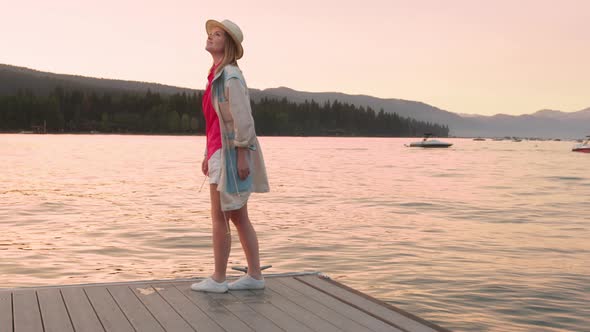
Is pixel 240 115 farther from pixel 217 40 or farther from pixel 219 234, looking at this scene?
pixel 219 234

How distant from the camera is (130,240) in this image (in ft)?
50.2

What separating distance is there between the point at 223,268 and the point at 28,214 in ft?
48.2

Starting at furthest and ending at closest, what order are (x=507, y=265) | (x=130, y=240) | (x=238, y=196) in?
(x=130, y=240), (x=507, y=265), (x=238, y=196)

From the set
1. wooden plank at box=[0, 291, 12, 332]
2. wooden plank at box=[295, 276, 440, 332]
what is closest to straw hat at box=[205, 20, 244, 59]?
wooden plank at box=[295, 276, 440, 332]

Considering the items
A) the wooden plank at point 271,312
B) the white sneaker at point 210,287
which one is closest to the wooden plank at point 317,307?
the wooden plank at point 271,312

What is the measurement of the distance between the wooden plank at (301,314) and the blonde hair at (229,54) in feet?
7.44

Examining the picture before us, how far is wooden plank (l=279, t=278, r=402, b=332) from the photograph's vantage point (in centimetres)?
563

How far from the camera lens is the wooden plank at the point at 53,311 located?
17.7 feet

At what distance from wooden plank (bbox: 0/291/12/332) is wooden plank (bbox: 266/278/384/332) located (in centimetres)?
251

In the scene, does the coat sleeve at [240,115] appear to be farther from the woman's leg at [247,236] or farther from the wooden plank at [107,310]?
the wooden plank at [107,310]

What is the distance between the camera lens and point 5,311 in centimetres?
581

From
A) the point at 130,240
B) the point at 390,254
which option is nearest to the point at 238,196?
the point at 390,254

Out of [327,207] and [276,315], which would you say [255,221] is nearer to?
[327,207]

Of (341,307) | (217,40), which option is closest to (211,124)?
(217,40)
